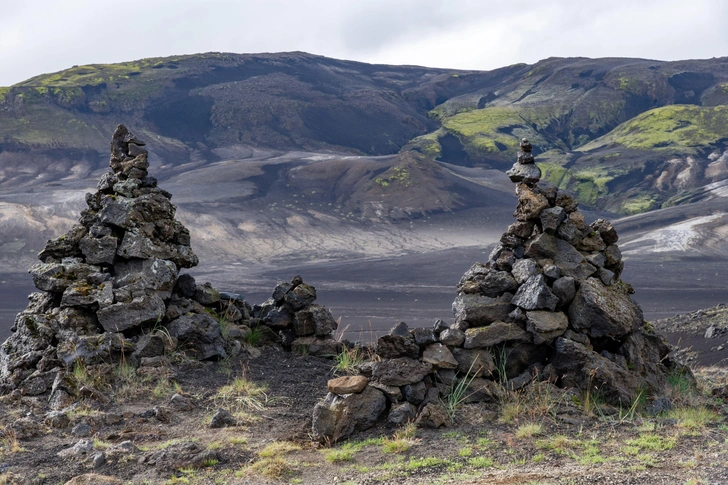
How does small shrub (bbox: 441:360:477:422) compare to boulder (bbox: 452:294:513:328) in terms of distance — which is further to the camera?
boulder (bbox: 452:294:513:328)

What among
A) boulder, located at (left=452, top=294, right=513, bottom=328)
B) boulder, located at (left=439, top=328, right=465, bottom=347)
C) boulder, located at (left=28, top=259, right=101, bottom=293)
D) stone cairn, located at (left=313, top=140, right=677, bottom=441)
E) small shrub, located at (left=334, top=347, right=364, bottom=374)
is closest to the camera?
stone cairn, located at (left=313, top=140, right=677, bottom=441)

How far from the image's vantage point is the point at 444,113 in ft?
340

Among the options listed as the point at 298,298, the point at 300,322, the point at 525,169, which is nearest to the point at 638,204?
the point at 525,169

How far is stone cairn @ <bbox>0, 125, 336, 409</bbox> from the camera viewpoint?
9.30 meters

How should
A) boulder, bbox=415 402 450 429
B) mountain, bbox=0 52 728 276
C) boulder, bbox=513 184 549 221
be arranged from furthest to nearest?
mountain, bbox=0 52 728 276, boulder, bbox=513 184 549 221, boulder, bbox=415 402 450 429

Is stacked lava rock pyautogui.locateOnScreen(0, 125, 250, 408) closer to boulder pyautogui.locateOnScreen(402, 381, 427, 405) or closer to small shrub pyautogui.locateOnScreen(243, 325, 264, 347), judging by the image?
small shrub pyautogui.locateOnScreen(243, 325, 264, 347)

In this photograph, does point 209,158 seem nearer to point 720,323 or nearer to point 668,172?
point 668,172

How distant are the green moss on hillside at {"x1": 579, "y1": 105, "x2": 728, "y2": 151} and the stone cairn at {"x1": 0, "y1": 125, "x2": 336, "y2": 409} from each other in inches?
2836

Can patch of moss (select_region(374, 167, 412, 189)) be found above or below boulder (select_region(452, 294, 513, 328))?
above

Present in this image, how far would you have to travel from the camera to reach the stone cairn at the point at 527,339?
7.32m

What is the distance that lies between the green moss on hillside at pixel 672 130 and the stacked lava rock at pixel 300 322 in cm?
7142

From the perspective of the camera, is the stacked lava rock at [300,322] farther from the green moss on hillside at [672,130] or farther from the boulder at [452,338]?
the green moss on hillside at [672,130]

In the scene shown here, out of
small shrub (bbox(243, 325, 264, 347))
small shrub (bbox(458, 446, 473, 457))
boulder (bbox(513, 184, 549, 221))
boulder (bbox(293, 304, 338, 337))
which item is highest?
boulder (bbox(513, 184, 549, 221))

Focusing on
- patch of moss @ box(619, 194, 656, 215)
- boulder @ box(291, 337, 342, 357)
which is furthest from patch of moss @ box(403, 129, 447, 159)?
boulder @ box(291, 337, 342, 357)
